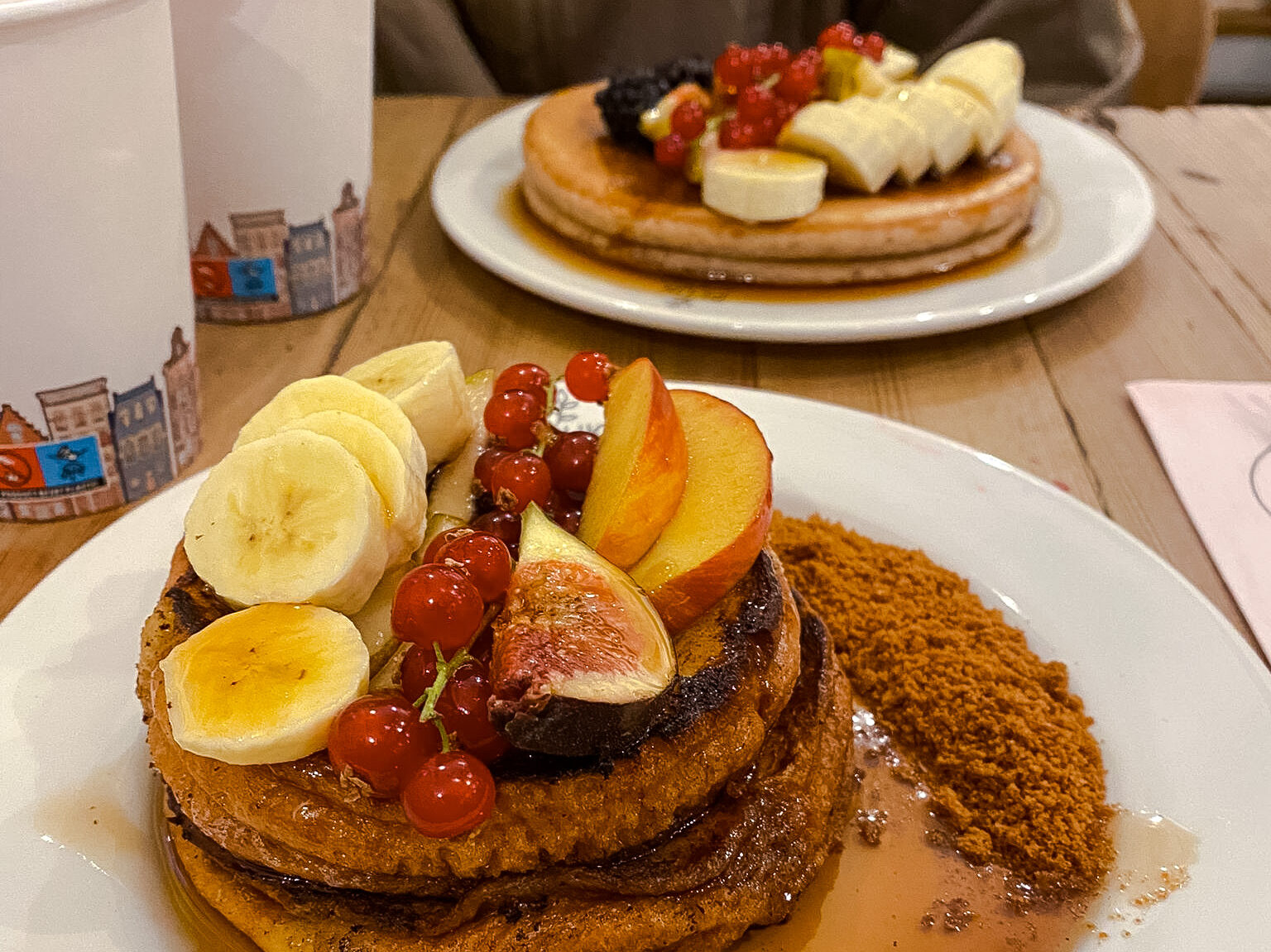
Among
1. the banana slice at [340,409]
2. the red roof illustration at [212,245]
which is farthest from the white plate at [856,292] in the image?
the banana slice at [340,409]

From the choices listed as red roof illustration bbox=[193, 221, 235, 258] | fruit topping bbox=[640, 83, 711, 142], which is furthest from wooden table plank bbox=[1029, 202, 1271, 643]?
red roof illustration bbox=[193, 221, 235, 258]

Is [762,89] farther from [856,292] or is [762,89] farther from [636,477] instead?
[636,477]

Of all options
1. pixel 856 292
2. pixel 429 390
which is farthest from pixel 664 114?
pixel 429 390

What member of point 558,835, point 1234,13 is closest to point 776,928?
point 558,835

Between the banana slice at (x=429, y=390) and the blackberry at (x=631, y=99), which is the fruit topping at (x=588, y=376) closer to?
the banana slice at (x=429, y=390)

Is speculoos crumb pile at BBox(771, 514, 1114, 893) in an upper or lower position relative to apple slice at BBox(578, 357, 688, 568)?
lower

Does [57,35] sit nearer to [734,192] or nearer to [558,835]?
[558,835]

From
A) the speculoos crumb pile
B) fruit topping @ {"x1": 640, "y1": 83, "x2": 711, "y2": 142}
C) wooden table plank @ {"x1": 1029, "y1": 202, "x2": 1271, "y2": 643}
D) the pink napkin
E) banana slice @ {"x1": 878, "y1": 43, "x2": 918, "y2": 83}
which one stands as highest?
banana slice @ {"x1": 878, "y1": 43, "x2": 918, "y2": 83}

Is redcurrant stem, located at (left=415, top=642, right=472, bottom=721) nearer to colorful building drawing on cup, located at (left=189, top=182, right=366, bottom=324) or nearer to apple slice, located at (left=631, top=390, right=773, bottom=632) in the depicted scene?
apple slice, located at (left=631, top=390, right=773, bottom=632)
